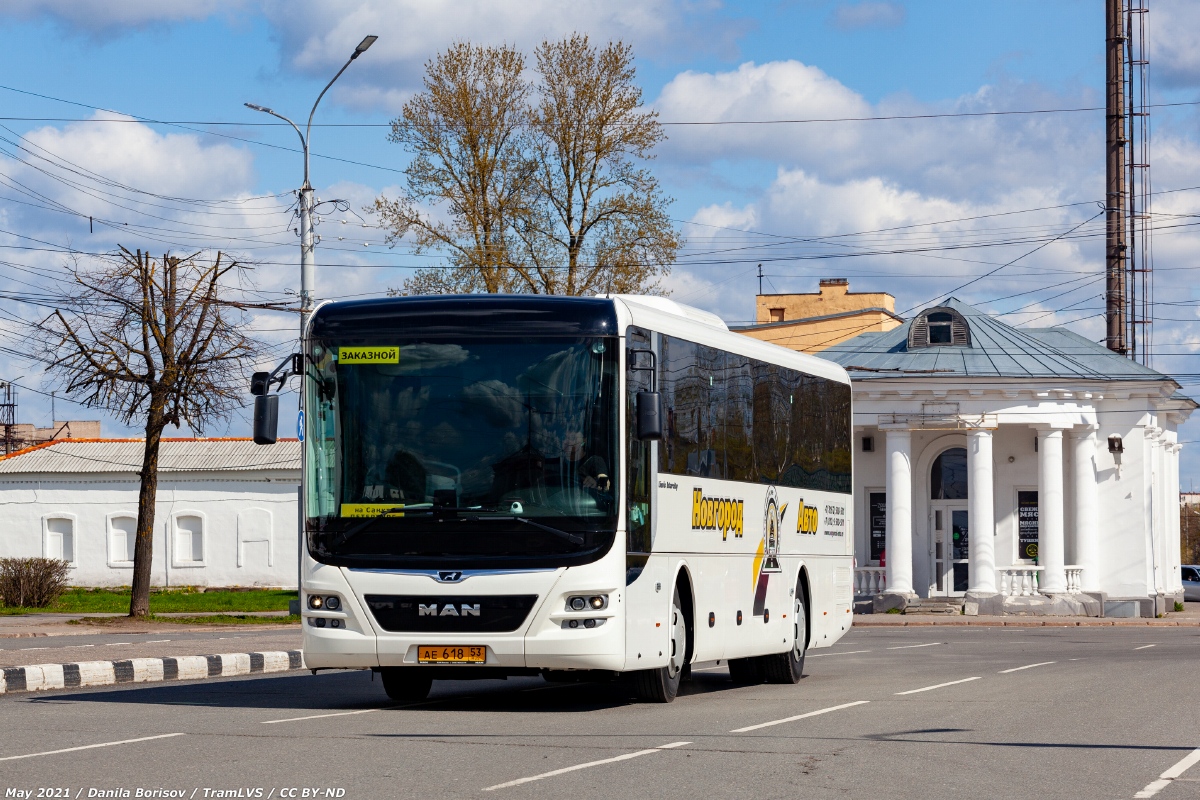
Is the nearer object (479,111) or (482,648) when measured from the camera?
(482,648)

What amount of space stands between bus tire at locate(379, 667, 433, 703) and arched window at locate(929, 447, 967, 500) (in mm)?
30579

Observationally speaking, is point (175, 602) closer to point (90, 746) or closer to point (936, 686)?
point (936, 686)

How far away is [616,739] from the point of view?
448 inches

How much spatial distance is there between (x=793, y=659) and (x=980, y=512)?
79.6 feet

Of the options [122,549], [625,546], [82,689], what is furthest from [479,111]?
[625,546]

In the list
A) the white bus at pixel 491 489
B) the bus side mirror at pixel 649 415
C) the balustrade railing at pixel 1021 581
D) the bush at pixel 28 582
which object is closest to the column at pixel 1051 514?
the balustrade railing at pixel 1021 581

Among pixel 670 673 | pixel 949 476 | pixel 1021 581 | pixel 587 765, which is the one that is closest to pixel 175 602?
pixel 949 476

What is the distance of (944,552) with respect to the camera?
1710 inches

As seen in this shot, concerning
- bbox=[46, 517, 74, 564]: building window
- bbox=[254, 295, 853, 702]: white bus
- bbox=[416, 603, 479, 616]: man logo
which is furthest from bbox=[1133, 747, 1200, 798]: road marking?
bbox=[46, 517, 74, 564]: building window

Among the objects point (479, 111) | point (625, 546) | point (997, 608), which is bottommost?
point (997, 608)

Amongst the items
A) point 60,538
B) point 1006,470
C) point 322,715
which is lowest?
point 322,715

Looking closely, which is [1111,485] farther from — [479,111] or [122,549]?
[122,549]

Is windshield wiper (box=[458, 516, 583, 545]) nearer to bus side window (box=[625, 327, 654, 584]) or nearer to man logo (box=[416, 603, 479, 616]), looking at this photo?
bus side window (box=[625, 327, 654, 584])

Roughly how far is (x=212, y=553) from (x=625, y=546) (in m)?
43.5
